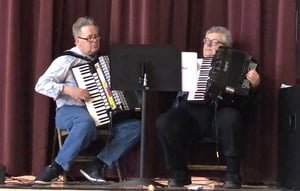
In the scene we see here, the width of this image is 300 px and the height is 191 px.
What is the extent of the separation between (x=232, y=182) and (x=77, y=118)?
1065 mm

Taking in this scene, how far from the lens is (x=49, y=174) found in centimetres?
429

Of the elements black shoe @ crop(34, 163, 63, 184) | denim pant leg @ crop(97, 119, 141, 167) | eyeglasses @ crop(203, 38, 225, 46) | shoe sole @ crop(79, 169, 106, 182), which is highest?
eyeglasses @ crop(203, 38, 225, 46)

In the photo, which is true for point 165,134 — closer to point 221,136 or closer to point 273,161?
point 221,136

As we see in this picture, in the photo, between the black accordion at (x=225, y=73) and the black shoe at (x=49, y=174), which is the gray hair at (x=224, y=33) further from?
the black shoe at (x=49, y=174)

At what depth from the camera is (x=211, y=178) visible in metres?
4.75

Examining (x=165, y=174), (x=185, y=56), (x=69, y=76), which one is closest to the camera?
(x=185, y=56)

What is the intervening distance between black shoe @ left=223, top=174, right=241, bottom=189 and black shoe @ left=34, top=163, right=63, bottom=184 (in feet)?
3.49

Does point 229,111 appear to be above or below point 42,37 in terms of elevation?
below

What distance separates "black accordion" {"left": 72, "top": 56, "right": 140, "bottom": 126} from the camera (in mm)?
4363

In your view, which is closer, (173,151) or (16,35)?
(173,151)

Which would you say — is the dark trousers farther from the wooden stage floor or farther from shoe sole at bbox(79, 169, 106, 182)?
shoe sole at bbox(79, 169, 106, 182)

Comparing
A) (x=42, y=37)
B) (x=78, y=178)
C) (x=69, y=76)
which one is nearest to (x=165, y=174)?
(x=78, y=178)

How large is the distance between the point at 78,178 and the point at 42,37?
103 cm

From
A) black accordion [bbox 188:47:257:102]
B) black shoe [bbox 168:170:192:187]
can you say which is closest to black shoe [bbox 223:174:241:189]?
black shoe [bbox 168:170:192:187]
